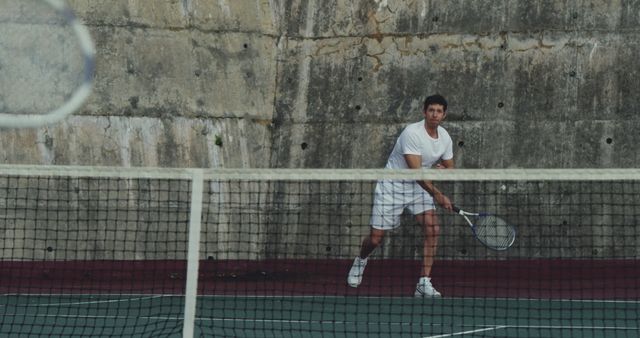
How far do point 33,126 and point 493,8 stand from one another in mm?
3783

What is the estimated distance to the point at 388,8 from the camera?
9688 mm

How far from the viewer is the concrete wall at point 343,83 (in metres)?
9.54

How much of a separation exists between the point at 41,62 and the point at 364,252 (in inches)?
129

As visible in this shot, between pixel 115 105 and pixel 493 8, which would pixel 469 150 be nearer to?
pixel 493 8

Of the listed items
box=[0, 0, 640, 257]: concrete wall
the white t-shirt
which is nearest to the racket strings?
the white t-shirt

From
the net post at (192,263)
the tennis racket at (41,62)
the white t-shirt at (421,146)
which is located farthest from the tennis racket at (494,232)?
the tennis racket at (41,62)

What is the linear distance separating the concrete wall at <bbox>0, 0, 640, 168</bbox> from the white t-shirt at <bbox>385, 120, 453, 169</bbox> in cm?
172

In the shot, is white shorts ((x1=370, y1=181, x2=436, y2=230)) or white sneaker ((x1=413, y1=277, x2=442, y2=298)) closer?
white sneaker ((x1=413, y1=277, x2=442, y2=298))

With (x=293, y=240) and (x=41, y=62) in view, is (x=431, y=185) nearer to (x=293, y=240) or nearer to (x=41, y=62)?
(x=293, y=240)

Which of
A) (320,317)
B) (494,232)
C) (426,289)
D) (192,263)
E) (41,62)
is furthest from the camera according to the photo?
(41,62)

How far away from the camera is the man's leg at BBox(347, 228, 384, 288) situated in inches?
313

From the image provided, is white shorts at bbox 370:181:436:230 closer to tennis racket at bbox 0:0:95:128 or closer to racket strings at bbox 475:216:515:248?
racket strings at bbox 475:216:515:248

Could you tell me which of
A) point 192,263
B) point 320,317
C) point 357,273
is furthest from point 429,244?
point 192,263

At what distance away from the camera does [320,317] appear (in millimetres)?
7008
